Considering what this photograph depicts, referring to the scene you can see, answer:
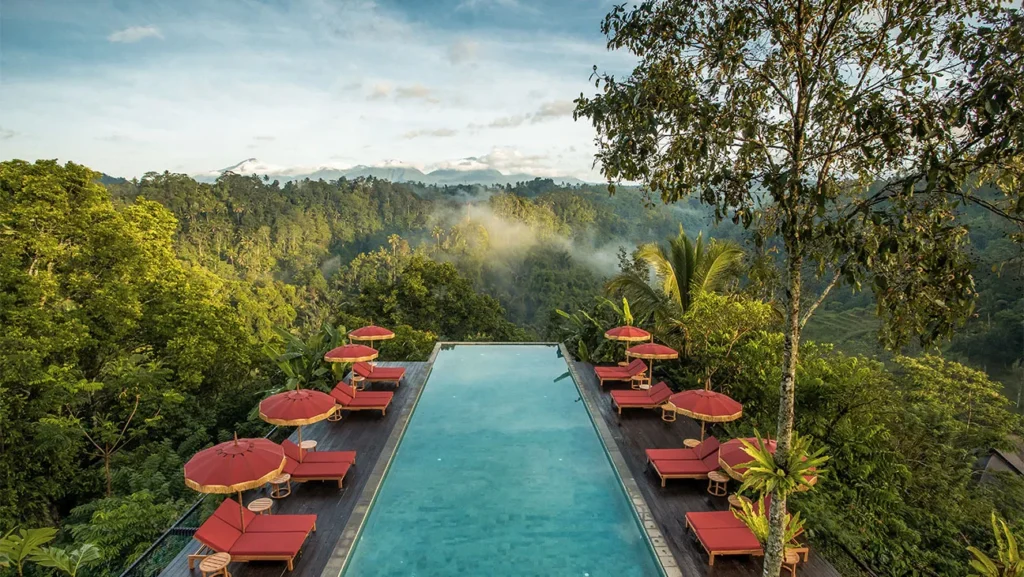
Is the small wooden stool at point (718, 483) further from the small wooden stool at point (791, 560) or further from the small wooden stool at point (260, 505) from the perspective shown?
the small wooden stool at point (260, 505)

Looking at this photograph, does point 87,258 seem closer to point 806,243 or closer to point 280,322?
point 806,243

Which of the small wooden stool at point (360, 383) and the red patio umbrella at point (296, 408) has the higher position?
the red patio umbrella at point (296, 408)

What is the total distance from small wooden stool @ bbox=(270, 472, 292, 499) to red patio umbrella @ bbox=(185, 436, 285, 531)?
1.11 m

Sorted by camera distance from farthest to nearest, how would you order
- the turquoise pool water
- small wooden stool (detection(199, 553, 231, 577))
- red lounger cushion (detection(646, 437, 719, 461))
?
1. red lounger cushion (detection(646, 437, 719, 461))
2. the turquoise pool water
3. small wooden stool (detection(199, 553, 231, 577))

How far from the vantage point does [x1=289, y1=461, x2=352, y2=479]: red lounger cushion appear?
25.9 ft

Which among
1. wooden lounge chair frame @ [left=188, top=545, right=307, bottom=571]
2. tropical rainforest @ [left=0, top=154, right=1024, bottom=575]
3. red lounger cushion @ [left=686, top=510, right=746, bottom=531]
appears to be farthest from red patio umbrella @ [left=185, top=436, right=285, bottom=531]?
red lounger cushion @ [left=686, top=510, right=746, bottom=531]

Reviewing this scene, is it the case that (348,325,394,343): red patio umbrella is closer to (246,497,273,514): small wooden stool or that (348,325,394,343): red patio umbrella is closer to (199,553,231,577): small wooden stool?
(246,497,273,514): small wooden stool

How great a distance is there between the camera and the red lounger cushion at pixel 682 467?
25.8 feet

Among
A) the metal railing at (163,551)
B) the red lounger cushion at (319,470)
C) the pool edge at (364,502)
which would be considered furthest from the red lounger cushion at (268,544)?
the red lounger cushion at (319,470)

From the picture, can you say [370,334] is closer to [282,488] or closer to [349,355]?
[349,355]

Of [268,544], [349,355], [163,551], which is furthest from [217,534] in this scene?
[349,355]

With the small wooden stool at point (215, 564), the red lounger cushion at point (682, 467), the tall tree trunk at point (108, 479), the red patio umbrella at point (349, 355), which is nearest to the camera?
the small wooden stool at point (215, 564)

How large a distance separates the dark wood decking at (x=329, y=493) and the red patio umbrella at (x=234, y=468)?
74cm

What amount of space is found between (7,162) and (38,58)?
16.3 feet
